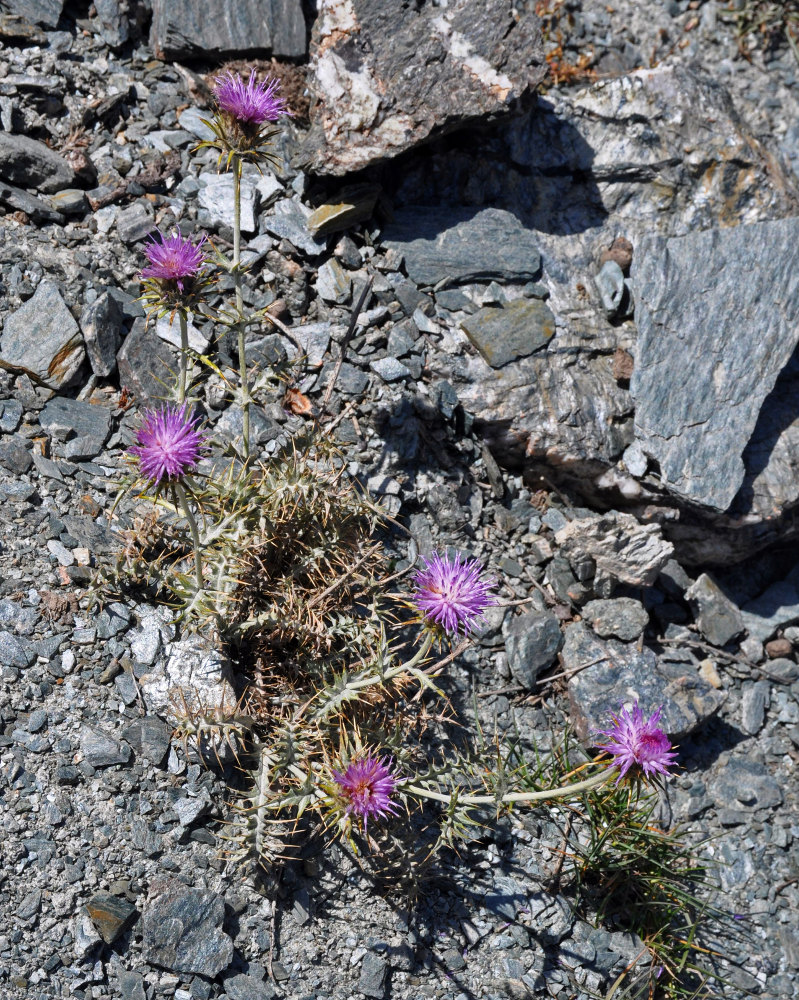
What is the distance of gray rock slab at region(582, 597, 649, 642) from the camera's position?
14.6 feet

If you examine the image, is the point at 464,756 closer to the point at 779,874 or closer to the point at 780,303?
the point at 779,874

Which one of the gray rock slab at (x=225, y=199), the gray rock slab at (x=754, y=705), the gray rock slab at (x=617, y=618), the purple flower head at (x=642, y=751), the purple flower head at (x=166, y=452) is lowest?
the gray rock slab at (x=754, y=705)

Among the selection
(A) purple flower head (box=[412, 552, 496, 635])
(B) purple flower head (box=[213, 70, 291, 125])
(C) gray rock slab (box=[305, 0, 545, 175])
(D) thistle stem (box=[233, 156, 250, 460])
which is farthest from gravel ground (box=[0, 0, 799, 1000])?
(B) purple flower head (box=[213, 70, 291, 125])

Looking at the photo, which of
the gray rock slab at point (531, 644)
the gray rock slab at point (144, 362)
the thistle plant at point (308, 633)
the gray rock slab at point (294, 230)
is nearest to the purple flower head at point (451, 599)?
the thistle plant at point (308, 633)

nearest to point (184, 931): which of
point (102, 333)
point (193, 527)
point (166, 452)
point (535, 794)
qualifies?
point (535, 794)

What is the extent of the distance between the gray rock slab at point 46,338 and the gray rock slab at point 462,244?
5.66 feet

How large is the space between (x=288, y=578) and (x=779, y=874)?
2913 millimetres

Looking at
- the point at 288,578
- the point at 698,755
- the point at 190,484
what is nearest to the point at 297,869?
the point at 288,578

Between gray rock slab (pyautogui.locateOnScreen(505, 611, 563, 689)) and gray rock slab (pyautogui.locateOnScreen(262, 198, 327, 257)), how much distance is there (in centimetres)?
222

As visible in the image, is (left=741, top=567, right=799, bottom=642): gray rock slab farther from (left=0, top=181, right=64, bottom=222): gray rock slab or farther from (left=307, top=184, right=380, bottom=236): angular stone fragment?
(left=0, top=181, right=64, bottom=222): gray rock slab

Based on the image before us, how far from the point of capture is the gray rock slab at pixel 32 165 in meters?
4.34

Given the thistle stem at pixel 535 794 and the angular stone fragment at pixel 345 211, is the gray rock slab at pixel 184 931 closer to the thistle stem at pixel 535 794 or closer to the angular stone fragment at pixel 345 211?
the thistle stem at pixel 535 794

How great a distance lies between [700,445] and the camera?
4.66 m

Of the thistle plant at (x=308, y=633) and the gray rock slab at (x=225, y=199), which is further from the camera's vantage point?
the gray rock slab at (x=225, y=199)
